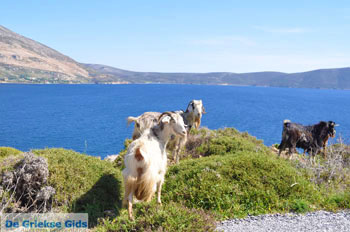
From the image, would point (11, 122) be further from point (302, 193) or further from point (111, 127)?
point (302, 193)

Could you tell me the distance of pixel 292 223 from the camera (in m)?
7.18

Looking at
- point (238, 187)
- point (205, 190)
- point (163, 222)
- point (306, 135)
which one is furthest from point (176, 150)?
point (306, 135)

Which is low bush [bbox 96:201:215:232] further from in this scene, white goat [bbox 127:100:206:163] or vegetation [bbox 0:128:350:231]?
white goat [bbox 127:100:206:163]

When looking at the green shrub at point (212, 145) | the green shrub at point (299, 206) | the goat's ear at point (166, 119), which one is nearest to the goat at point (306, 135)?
the green shrub at point (212, 145)

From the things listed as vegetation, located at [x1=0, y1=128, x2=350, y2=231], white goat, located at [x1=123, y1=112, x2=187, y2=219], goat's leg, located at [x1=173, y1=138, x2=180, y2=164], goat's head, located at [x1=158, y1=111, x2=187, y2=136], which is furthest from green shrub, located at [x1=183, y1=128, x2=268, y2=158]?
white goat, located at [x1=123, y1=112, x2=187, y2=219]

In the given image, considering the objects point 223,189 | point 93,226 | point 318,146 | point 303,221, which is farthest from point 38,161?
point 318,146

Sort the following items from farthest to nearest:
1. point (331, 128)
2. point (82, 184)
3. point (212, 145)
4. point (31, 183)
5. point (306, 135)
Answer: point (331, 128)
point (306, 135)
point (212, 145)
point (82, 184)
point (31, 183)

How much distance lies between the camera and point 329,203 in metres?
8.64

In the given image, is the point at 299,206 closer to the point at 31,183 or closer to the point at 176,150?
the point at 176,150

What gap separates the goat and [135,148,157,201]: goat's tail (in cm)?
1124

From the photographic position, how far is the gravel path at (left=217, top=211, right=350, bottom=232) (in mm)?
6812

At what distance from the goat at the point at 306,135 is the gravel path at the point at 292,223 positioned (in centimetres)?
829

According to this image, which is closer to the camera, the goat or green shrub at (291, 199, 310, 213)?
green shrub at (291, 199, 310, 213)

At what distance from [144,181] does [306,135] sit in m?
12.9
